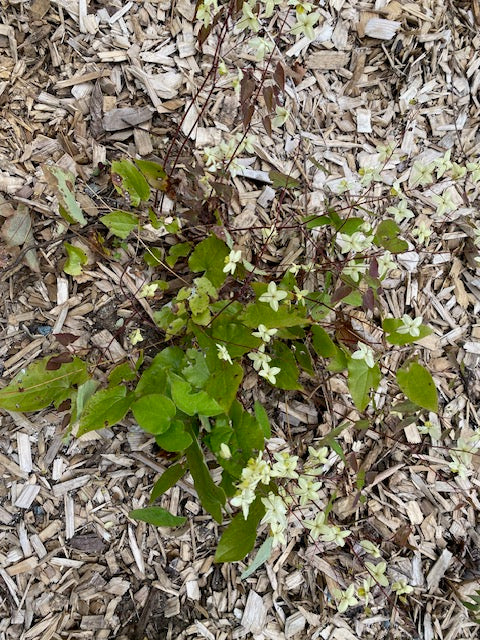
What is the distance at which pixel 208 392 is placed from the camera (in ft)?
5.78

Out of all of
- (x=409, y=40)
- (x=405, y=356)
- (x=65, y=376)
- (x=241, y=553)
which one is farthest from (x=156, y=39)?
(x=241, y=553)

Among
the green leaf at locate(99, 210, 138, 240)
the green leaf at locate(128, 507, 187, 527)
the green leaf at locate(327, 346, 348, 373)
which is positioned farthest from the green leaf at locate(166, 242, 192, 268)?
the green leaf at locate(128, 507, 187, 527)

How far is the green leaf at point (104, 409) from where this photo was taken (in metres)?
1.75

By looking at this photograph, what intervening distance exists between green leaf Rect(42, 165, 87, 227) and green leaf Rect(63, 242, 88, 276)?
92 millimetres

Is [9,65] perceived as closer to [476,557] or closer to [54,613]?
[54,613]

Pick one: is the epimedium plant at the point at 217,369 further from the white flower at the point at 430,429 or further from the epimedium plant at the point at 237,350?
the white flower at the point at 430,429

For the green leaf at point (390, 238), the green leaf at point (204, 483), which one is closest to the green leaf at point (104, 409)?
the green leaf at point (204, 483)

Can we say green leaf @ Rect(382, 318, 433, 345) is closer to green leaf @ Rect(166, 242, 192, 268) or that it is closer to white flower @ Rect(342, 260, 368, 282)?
white flower @ Rect(342, 260, 368, 282)

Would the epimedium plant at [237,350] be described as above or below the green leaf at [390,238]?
below

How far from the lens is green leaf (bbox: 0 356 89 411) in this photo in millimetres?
1860

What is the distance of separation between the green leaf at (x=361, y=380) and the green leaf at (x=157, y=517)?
69 centimetres

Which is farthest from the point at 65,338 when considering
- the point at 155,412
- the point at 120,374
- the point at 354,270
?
the point at 354,270

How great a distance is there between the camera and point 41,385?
1.88m

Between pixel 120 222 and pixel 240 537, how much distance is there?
109cm
